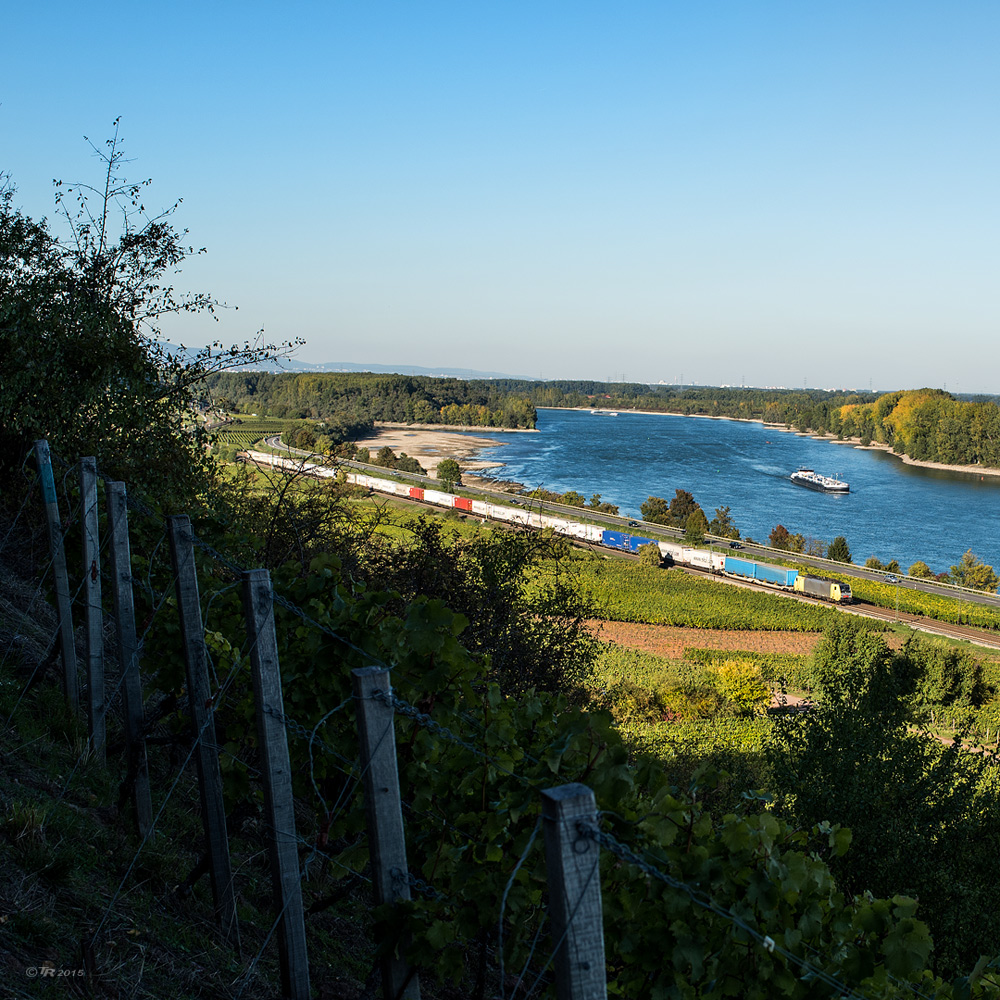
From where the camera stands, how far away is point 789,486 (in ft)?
364

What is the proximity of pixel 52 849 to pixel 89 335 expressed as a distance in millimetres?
7383

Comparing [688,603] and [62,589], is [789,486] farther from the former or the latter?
[62,589]

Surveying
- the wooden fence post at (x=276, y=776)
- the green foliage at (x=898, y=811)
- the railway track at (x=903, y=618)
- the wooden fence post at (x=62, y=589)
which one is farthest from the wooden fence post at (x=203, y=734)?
the railway track at (x=903, y=618)

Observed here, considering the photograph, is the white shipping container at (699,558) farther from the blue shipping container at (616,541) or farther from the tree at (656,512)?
the tree at (656,512)

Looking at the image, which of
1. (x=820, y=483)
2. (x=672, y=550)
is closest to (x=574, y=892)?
(x=672, y=550)

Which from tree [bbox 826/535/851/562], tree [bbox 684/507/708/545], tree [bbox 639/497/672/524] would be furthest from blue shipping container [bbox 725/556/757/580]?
tree [bbox 639/497/672/524]

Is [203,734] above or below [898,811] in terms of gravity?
above

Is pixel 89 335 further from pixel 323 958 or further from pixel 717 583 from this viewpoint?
pixel 717 583

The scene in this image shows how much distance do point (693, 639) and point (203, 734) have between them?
4367cm

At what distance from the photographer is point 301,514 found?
1074cm

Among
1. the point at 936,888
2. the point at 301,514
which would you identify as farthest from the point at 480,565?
the point at 936,888

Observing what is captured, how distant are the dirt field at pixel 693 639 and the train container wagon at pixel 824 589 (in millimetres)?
6207

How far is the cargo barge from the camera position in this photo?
103 metres

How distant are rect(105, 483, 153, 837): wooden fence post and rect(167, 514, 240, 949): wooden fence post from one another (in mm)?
754
